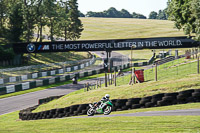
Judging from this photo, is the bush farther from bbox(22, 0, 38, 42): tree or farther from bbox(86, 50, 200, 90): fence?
bbox(86, 50, 200, 90): fence

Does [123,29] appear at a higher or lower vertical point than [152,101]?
higher

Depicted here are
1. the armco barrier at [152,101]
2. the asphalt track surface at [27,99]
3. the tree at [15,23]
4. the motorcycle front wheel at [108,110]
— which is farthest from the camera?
the tree at [15,23]

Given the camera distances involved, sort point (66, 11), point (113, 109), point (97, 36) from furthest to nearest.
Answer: point (97, 36), point (66, 11), point (113, 109)

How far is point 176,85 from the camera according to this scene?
1561cm

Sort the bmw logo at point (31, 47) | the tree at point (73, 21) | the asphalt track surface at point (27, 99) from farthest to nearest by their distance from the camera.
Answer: the tree at point (73, 21) → the bmw logo at point (31, 47) → the asphalt track surface at point (27, 99)

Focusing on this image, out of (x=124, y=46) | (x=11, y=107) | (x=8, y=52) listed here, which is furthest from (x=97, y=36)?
(x=11, y=107)

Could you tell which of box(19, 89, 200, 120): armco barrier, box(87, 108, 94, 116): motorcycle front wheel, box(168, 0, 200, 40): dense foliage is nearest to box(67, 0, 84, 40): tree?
box(168, 0, 200, 40): dense foliage

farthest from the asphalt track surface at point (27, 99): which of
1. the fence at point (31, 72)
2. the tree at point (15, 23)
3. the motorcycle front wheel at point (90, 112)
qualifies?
the tree at point (15, 23)

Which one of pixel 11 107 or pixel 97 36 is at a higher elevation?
pixel 97 36

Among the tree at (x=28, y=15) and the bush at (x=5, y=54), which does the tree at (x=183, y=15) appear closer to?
the bush at (x=5, y=54)

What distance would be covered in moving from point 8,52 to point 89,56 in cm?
3706

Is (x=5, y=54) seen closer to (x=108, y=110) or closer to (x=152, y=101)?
(x=108, y=110)

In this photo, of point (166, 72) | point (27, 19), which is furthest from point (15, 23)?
point (166, 72)

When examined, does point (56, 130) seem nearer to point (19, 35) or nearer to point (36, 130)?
point (36, 130)
